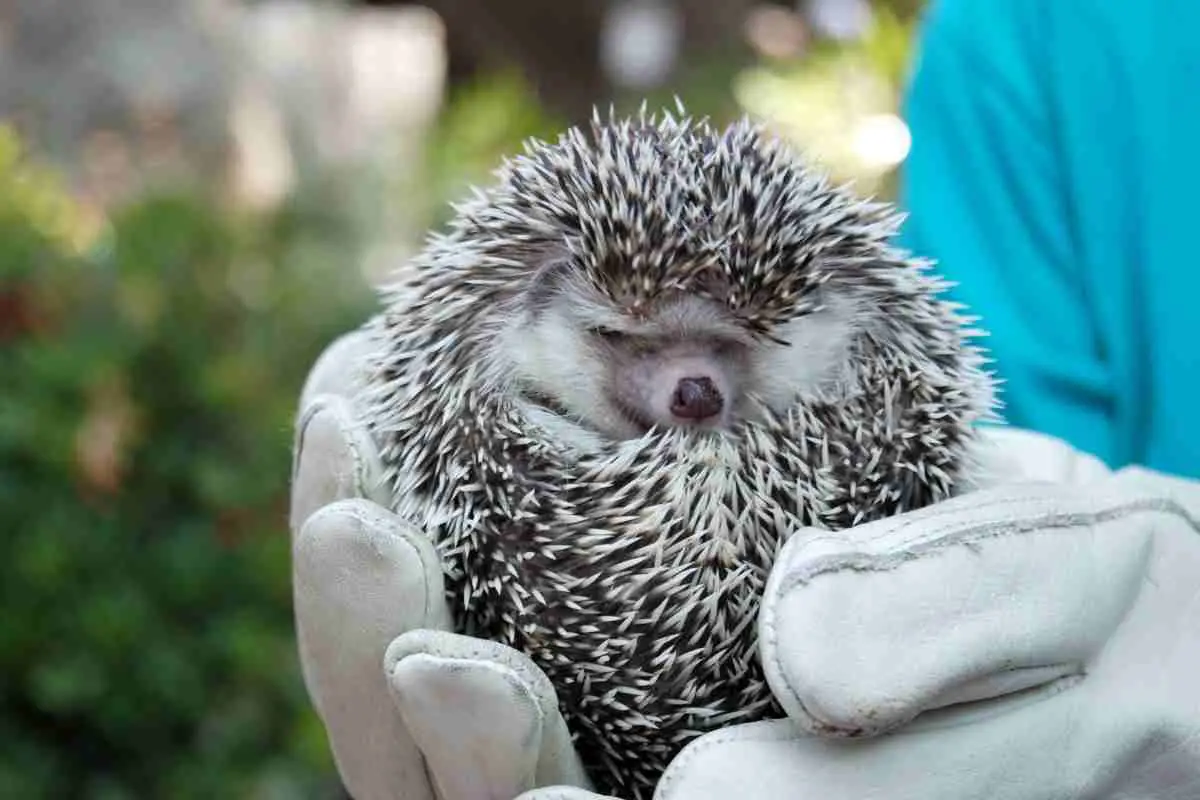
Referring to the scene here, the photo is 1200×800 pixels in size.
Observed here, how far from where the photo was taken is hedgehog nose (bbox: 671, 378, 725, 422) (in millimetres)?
1595

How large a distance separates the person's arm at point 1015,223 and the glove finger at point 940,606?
25.0 inches

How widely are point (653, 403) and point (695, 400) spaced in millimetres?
85

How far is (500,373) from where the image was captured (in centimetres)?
172

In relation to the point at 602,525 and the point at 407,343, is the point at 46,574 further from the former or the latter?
the point at 602,525

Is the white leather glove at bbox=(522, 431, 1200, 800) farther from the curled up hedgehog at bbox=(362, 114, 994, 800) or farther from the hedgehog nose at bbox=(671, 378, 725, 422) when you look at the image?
the hedgehog nose at bbox=(671, 378, 725, 422)

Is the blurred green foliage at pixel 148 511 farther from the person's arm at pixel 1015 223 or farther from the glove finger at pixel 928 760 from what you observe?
the glove finger at pixel 928 760

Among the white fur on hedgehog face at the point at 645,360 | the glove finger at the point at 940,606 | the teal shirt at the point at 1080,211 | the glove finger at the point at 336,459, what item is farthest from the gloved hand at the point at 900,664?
the teal shirt at the point at 1080,211

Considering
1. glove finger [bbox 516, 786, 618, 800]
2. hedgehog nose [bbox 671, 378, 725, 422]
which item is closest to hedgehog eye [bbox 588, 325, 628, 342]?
hedgehog nose [bbox 671, 378, 725, 422]

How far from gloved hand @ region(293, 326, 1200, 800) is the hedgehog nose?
8.6 inches

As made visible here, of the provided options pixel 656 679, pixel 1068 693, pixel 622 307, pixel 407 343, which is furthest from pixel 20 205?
pixel 1068 693

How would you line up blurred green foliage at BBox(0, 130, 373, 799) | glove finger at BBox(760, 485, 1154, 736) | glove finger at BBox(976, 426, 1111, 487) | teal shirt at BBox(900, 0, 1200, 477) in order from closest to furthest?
glove finger at BBox(760, 485, 1154, 736) → glove finger at BBox(976, 426, 1111, 487) → teal shirt at BBox(900, 0, 1200, 477) → blurred green foliage at BBox(0, 130, 373, 799)

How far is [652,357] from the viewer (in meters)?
1.68

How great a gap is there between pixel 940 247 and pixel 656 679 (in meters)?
1.05

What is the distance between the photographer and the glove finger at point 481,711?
1.43 meters
